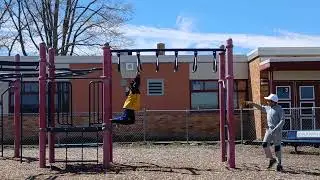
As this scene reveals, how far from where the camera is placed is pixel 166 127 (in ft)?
95.9

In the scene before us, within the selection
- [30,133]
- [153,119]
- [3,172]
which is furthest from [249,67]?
[3,172]

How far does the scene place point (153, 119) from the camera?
2916 cm

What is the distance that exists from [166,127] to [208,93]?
256 cm

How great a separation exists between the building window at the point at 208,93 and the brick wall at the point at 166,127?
0.65m

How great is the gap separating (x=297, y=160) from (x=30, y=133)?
14896mm

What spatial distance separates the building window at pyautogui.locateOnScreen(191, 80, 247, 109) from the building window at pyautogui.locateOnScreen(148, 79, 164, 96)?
1469 mm

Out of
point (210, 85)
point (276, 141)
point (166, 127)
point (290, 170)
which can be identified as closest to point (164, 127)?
point (166, 127)

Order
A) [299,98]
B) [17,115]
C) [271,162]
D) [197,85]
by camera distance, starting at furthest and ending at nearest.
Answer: [197,85]
[299,98]
[17,115]
[271,162]

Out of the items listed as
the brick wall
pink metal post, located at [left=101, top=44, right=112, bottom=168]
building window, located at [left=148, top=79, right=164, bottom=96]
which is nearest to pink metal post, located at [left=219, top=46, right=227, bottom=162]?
pink metal post, located at [left=101, top=44, right=112, bottom=168]

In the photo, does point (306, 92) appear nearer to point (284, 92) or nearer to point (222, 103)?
point (284, 92)

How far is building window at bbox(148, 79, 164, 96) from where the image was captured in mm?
29578

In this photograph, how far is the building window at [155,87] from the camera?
97.0ft

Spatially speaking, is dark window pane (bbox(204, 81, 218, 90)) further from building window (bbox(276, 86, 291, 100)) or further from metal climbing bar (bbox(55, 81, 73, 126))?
metal climbing bar (bbox(55, 81, 73, 126))

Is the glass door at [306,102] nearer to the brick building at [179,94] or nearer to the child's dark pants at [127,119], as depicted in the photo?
the brick building at [179,94]
